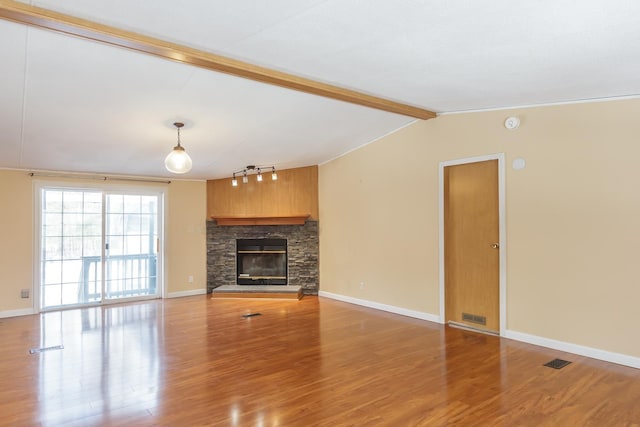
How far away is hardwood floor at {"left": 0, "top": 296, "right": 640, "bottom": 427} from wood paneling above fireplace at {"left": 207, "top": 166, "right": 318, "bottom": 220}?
256cm

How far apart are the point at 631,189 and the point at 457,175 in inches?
73.2

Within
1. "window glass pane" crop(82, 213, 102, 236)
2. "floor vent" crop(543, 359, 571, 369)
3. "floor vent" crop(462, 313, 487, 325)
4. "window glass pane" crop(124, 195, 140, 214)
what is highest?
"window glass pane" crop(124, 195, 140, 214)

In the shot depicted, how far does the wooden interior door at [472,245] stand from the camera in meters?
4.71

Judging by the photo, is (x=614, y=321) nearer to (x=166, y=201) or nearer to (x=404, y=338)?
(x=404, y=338)

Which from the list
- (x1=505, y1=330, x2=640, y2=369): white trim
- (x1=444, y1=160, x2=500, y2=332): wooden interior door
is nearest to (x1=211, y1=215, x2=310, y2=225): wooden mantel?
(x1=444, y1=160, x2=500, y2=332): wooden interior door

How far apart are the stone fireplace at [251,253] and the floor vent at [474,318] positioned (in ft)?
10.4

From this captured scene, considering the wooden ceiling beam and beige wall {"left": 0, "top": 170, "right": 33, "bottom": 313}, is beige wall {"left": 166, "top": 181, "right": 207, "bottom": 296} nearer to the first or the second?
beige wall {"left": 0, "top": 170, "right": 33, "bottom": 313}

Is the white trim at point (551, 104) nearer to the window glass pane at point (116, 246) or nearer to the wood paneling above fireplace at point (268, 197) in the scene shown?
the wood paneling above fireplace at point (268, 197)

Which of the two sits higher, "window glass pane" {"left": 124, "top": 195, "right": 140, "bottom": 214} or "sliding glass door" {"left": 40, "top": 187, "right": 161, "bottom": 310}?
"window glass pane" {"left": 124, "top": 195, "right": 140, "bottom": 214}

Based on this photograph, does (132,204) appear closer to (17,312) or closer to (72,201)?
(72,201)

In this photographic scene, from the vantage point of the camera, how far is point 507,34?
255 centimetres

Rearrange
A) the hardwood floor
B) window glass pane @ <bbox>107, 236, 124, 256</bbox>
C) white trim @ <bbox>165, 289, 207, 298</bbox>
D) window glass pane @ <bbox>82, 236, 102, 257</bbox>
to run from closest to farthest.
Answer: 1. the hardwood floor
2. window glass pane @ <bbox>82, 236, 102, 257</bbox>
3. window glass pane @ <bbox>107, 236, 124, 256</bbox>
4. white trim @ <bbox>165, 289, 207, 298</bbox>

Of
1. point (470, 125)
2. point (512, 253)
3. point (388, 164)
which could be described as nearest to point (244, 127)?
point (388, 164)

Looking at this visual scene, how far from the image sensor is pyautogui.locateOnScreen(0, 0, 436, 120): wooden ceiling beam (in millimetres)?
2238
